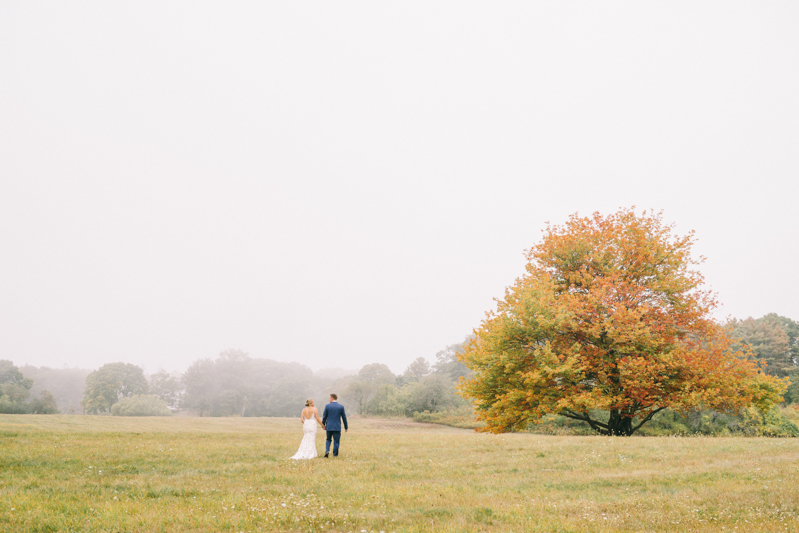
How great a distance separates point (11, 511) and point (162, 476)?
13.1 ft

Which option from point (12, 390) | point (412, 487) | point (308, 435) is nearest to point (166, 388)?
point (12, 390)

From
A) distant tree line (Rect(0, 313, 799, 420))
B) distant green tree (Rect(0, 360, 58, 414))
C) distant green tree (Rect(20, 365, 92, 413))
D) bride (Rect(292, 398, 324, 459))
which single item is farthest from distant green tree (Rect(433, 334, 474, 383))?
distant green tree (Rect(20, 365, 92, 413))

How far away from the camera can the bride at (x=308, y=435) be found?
628 inches

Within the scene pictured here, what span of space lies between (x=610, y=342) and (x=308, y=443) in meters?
16.6

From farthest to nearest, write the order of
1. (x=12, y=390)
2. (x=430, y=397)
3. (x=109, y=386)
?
(x=109, y=386), (x=12, y=390), (x=430, y=397)

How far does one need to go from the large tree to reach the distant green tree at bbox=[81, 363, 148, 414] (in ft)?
322

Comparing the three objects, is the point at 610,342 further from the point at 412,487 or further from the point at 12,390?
the point at 12,390

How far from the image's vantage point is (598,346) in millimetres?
24969

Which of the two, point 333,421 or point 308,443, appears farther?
point 333,421

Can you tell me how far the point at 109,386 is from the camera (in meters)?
97.6

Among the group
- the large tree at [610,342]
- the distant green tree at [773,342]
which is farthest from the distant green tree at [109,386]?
the distant green tree at [773,342]

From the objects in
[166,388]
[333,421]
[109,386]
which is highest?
[333,421]

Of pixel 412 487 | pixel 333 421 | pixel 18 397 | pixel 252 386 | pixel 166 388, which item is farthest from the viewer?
pixel 166 388

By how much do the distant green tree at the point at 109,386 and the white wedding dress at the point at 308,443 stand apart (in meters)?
100.0
